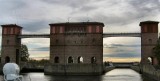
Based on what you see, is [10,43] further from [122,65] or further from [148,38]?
[122,65]

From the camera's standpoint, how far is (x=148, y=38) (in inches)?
2643

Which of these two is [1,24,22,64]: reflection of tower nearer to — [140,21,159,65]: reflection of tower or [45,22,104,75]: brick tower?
[45,22,104,75]: brick tower

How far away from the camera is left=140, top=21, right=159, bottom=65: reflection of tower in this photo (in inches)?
2630

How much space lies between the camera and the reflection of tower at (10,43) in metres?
74.2

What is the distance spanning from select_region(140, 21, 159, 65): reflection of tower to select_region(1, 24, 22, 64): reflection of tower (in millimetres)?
27848

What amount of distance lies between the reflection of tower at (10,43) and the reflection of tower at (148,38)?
27848mm

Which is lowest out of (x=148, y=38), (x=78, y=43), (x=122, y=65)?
(x=122, y=65)

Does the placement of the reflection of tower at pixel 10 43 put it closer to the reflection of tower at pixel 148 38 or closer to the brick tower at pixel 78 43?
the brick tower at pixel 78 43

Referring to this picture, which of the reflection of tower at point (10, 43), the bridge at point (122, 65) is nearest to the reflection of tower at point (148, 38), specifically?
the reflection of tower at point (10, 43)

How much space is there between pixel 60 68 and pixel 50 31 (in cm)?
1011

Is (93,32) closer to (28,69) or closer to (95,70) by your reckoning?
(95,70)

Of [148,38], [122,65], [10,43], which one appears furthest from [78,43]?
[122,65]

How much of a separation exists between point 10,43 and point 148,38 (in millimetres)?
30109

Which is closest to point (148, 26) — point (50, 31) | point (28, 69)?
point (50, 31)
